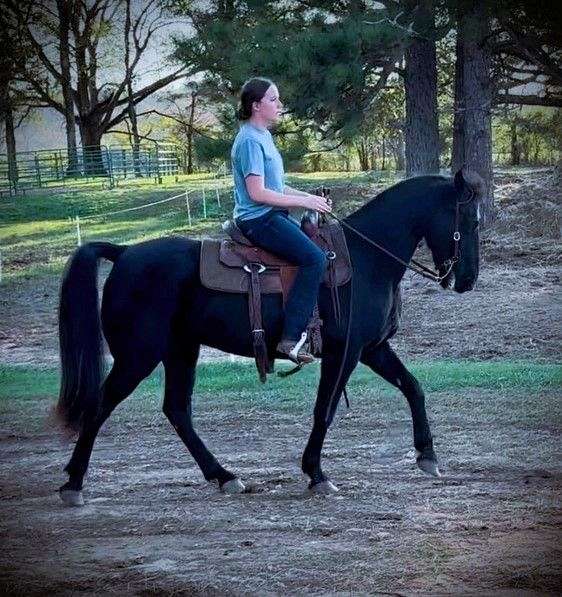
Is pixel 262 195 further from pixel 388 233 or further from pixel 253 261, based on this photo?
pixel 388 233

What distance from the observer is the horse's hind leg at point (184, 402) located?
3793mm

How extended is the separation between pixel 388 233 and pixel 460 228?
0.30 metres

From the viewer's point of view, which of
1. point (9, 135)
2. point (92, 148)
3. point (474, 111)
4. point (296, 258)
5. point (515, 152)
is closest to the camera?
point (296, 258)

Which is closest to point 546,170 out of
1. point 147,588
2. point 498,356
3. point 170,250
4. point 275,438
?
point 498,356

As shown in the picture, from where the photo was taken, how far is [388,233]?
3.83 meters

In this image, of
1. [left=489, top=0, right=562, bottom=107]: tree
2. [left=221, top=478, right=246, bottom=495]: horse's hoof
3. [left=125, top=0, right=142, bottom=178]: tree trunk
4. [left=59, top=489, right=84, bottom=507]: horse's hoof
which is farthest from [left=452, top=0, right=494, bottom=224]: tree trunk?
[left=59, top=489, right=84, bottom=507]: horse's hoof

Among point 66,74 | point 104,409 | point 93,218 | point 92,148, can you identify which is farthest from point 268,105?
point 93,218

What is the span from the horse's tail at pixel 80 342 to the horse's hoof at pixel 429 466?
53.8 inches

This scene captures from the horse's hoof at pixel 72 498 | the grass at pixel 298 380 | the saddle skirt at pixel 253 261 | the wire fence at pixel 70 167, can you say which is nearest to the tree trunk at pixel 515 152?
the wire fence at pixel 70 167

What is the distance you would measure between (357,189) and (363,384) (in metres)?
7.13

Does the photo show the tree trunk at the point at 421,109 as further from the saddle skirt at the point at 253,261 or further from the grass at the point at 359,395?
the saddle skirt at the point at 253,261

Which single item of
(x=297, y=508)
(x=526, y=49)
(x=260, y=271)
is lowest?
(x=297, y=508)

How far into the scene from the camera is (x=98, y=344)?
3.71 meters

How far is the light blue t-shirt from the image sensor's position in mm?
3443
